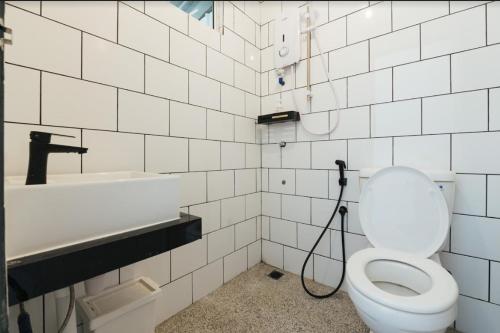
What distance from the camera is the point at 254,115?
6.32ft

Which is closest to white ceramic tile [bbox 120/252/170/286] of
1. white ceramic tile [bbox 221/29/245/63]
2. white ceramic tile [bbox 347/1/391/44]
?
white ceramic tile [bbox 221/29/245/63]

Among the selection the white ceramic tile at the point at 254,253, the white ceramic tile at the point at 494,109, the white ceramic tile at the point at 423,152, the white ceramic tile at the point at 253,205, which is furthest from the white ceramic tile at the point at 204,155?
the white ceramic tile at the point at 494,109

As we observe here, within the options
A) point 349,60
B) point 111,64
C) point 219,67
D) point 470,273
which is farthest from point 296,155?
point 111,64

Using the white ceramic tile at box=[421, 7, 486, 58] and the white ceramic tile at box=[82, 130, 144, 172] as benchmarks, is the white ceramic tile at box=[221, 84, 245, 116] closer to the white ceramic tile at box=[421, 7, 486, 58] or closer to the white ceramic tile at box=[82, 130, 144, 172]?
the white ceramic tile at box=[82, 130, 144, 172]

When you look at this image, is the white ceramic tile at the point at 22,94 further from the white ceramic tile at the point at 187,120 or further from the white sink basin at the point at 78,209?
the white ceramic tile at the point at 187,120

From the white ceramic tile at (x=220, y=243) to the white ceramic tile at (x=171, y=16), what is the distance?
1242 mm

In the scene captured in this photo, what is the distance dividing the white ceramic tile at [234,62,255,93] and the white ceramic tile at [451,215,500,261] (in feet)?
4.89

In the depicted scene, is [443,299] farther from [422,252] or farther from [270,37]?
[270,37]

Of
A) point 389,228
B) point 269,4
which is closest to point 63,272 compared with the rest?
point 389,228

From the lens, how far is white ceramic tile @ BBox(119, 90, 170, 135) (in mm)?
1129

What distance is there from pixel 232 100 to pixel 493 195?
1510mm

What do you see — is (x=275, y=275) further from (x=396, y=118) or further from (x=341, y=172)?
(x=396, y=118)

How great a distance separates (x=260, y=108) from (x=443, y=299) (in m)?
1.59

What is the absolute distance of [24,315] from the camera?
2.09ft
